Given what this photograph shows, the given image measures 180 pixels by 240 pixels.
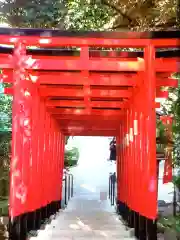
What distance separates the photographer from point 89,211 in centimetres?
1173

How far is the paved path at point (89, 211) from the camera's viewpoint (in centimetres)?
644

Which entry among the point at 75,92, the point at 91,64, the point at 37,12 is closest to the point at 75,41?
the point at 91,64

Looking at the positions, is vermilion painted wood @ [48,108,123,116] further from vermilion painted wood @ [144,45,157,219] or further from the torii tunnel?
vermilion painted wood @ [144,45,157,219]

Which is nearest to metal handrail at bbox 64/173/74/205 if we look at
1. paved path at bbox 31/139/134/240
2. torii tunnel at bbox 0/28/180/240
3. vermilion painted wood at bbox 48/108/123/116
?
paved path at bbox 31/139/134/240

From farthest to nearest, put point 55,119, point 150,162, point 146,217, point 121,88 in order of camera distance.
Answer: point 55,119, point 121,88, point 146,217, point 150,162

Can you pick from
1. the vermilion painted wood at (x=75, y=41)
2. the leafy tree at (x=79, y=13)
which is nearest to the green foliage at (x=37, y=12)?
the leafy tree at (x=79, y=13)

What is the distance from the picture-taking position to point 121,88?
25.3 ft

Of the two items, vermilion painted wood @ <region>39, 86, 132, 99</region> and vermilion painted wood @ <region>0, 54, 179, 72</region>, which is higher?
vermilion painted wood @ <region>0, 54, 179, 72</region>

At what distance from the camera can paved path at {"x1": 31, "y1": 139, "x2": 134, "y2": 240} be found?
21.1ft

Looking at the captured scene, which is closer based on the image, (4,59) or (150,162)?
(150,162)

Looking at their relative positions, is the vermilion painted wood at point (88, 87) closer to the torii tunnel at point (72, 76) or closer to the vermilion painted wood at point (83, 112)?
the torii tunnel at point (72, 76)

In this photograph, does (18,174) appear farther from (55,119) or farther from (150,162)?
(55,119)

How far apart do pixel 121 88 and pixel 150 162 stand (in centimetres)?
273

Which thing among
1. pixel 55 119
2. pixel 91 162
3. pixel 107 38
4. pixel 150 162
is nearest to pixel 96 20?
pixel 55 119
